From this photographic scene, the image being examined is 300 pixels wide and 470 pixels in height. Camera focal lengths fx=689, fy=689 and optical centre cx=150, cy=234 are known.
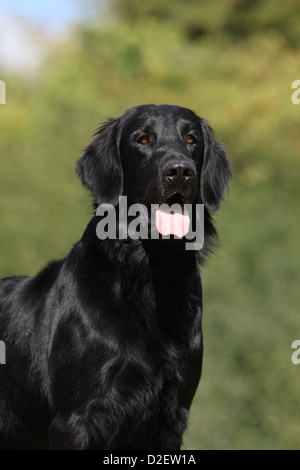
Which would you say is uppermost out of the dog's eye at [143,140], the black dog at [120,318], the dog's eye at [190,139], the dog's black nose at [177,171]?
the dog's eye at [190,139]

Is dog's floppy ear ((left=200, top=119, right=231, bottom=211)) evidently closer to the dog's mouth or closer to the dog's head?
the dog's head

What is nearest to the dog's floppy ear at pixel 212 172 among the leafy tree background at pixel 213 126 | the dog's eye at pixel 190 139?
the dog's eye at pixel 190 139

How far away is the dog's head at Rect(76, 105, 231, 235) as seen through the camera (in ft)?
11.1

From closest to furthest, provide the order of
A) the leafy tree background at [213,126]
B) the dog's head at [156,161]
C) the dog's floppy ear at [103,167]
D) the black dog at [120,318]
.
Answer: the black dog at [120,318] < the dog's head at [156,161] < the dog's floppy ear at [103,167] < the leafy tree background at [213,126]

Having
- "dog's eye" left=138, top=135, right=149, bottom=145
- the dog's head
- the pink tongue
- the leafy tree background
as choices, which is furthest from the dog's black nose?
the leafy tree background

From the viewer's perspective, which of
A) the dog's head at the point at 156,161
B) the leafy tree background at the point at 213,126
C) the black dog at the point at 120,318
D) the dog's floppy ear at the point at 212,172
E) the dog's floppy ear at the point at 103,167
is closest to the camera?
the black dog at the point at 120,318

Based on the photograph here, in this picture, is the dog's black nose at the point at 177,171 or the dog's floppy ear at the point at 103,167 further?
the dog's floppy ear at the point at 103,167

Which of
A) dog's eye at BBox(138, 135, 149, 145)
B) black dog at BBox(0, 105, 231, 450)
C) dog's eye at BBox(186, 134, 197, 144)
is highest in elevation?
dog's eye at BBox(186, 134, 197, 144)

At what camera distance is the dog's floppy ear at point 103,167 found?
3.60 meters

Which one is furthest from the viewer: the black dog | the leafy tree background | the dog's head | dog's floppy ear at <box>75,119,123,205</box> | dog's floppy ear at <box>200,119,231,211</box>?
the leafy tree background

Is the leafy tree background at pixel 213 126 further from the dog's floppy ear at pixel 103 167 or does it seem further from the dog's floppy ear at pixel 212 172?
the dog's floppy ear at pixel 103 167

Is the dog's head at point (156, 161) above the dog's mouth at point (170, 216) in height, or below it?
above

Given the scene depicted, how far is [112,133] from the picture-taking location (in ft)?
12.3

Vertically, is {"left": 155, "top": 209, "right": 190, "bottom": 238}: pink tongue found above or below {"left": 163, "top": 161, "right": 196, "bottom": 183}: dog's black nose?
below
